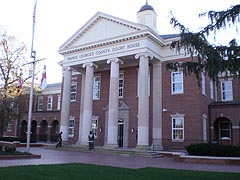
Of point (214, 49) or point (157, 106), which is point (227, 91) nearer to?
point (157, 106)

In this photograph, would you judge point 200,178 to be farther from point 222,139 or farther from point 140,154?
point 222,139

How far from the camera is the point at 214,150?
19.2m

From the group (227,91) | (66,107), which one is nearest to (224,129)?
(227,91)

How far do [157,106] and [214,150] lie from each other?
35.4ft

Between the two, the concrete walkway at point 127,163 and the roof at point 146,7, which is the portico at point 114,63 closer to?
the concrete walkway at point 127,163

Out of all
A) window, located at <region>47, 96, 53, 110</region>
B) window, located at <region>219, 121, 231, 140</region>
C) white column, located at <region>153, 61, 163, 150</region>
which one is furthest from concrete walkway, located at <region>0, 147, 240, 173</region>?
window, located at <region>47, 96, 53, 110</region>

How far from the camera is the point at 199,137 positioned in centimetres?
2666

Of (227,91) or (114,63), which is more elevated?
(114,63)

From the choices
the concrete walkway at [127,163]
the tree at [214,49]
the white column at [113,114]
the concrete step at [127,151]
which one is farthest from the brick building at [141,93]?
the tree at [214,49]

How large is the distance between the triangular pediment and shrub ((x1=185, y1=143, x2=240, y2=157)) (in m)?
12.7

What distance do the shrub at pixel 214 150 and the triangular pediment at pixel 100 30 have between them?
1270 centimetres

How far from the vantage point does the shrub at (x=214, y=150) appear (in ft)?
61.2

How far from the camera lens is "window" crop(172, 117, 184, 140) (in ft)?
91.0

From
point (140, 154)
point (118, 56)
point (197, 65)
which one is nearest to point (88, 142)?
point (140, 154)
